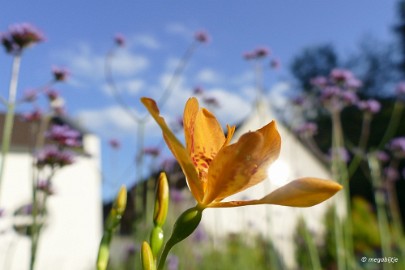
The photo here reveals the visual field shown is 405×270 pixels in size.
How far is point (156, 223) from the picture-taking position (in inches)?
18.7

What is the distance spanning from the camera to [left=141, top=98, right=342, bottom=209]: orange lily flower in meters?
0.40

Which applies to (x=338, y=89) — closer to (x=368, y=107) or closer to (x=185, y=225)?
(x=368, y=107)

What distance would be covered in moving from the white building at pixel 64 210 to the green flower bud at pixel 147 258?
25.9ft

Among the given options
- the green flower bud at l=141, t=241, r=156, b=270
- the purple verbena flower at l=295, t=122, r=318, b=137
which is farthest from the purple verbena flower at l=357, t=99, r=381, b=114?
the green flower bud at l=141, t=241, r=156, b=270

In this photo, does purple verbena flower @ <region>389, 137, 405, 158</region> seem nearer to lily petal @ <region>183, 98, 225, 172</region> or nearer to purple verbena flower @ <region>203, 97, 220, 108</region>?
purple verbena flower @ <region>203, 97, 220, 108</region>

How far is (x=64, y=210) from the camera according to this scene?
9438 mm

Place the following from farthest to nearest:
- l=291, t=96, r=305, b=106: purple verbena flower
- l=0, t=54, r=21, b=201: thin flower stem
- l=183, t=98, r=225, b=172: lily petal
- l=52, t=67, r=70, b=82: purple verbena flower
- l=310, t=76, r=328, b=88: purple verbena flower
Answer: l=291, t=96, r=305, b=106: purple verbena flower < l=310, t=76, r=328, b=88: purple verbena flower < l=52, t=67, r=70, b=82: purple verbena flower < l=0, t=54, r=21, b=201: thin flower stem < l=183, t=98, r=225, b=172: lily petal

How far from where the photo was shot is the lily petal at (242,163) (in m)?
0.43

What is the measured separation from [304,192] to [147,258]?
0.49 ft

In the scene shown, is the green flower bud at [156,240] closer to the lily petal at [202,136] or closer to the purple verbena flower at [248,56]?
the lily petal at [202,136]

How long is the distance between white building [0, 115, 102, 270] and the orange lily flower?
25.7 ft

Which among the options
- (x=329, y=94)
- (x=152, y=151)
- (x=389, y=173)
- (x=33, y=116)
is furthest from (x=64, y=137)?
(x=389, y=173)

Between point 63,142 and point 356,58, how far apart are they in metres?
30.2

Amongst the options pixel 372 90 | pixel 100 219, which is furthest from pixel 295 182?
pixel 372 90
